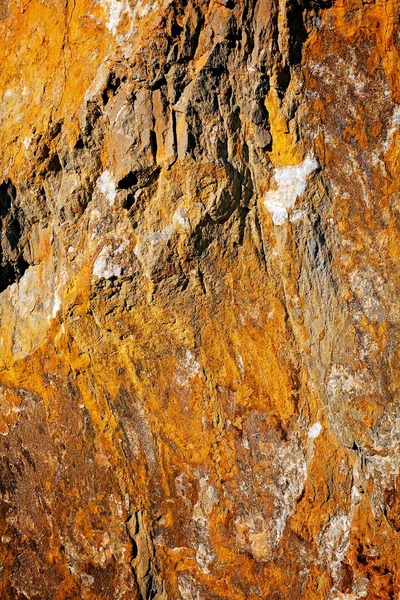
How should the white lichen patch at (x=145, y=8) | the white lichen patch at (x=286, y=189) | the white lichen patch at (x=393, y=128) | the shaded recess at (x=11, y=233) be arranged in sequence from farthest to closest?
the shaded recess at (x=11, y=233) → the white lichen patch at (x=145, y=8) → the white lichen patch at (x=286, y=189) → the white lichen patch at (x=393, y=128)

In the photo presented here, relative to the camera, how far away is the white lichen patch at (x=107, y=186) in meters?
4.30

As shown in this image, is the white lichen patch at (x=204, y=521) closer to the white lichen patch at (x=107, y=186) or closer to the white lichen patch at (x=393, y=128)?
the white lichen patch at (x=107, y=186)

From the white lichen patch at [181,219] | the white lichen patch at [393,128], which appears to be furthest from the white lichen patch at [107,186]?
the white lichen patch at [393,128]

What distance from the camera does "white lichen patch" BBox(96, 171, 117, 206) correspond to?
169 inches

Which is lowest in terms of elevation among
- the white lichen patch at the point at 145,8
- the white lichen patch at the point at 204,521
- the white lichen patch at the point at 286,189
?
the white lichen patch at the point at 204,521

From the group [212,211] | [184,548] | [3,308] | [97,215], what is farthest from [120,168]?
[184,548]

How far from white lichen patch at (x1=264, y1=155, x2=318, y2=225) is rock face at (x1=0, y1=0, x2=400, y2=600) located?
0.05ft

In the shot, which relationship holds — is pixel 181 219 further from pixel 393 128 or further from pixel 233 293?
pixel 393 128

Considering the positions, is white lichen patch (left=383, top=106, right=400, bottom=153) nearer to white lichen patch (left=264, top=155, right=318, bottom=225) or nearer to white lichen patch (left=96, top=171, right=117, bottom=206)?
white lichen patch (left=264, top=155, right=318, bottom=225)

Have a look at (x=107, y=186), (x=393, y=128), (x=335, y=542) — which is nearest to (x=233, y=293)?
(x=107, y=186)

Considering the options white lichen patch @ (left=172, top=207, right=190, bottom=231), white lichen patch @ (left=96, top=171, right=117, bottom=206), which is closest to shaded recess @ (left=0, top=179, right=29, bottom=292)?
white lichen patch @ (left=96, top=171, right=117, bottom=206)

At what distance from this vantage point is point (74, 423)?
465 cm

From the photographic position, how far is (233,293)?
4211 mm

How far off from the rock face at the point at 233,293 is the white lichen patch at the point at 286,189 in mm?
15
